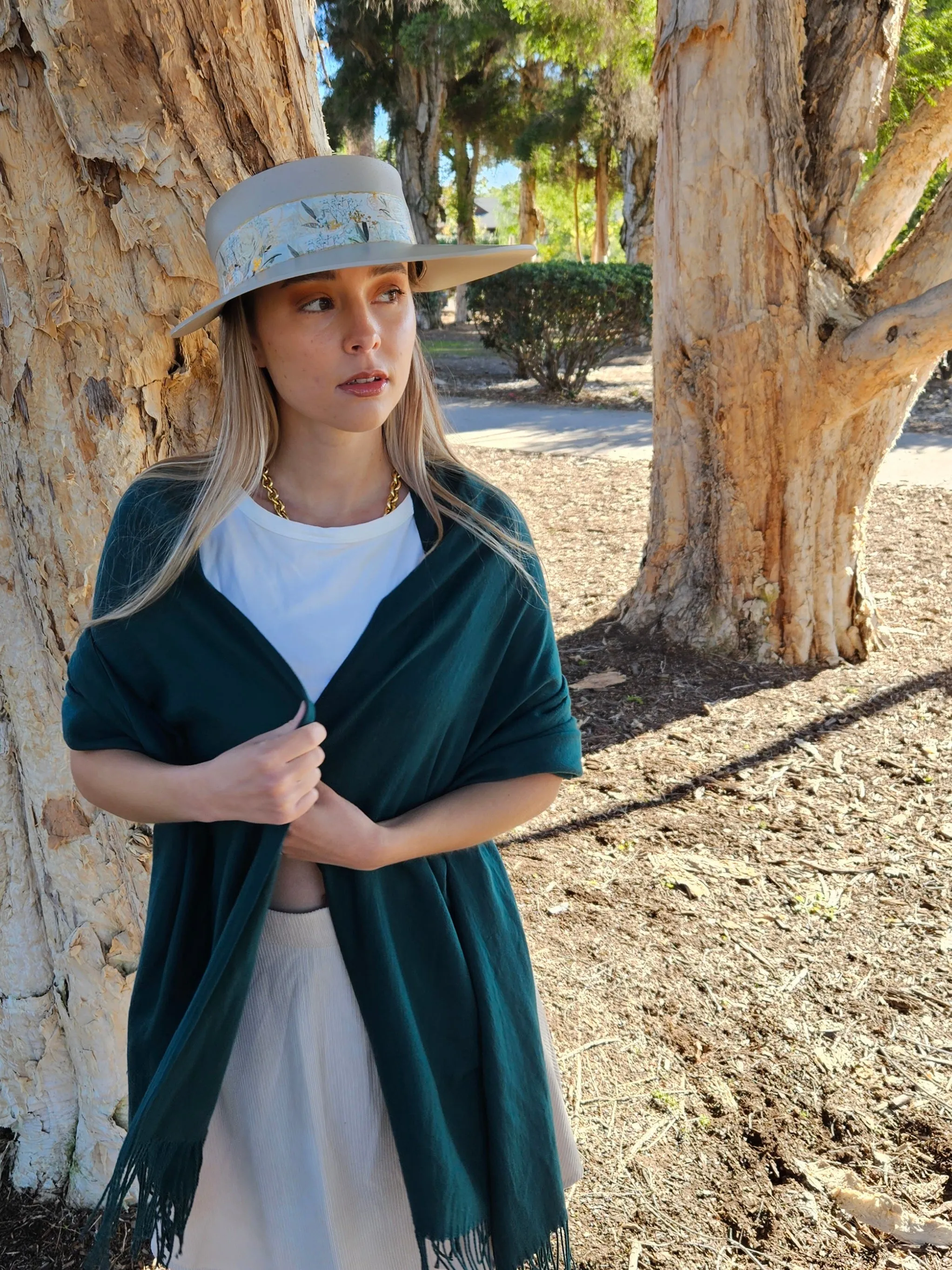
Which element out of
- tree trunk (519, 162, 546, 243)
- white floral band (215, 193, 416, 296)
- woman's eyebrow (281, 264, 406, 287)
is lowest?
woman's eyebrow (281, 264, 406, 287)

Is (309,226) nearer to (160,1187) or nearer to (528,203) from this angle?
(160,1187)

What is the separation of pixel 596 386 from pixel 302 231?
1431 cm

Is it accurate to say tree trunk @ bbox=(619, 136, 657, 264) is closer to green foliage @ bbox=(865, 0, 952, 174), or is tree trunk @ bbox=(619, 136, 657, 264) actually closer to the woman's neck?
green foliage @ bbox=(865, 0, 952, 174)

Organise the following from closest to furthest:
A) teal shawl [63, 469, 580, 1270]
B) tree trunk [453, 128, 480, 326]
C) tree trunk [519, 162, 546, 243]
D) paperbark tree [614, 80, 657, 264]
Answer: teal shawl [63, 469, 580, 1270], paperbark tree [614, 80, 657, 264], tree trunk [453, 128, 480, 326], tree trunk [519, 162, 546, 243]

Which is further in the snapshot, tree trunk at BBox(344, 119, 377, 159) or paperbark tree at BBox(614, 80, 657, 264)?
tree trunk at BBox(344, 119, 377, 159)

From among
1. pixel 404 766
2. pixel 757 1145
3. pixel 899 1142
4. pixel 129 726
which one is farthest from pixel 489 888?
pixel 899 1142

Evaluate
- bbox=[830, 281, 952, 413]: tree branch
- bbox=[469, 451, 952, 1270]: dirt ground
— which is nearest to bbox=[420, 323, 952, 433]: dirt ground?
bbox=[830, 281, 952, 413]: tree branch

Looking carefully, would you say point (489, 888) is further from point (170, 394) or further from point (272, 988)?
point (170, 394)

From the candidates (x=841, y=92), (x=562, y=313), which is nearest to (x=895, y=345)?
(x=841, y=92)

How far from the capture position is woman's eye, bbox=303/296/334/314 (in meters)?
1.49

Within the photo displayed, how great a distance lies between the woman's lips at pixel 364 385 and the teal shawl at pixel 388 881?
22 centimetres

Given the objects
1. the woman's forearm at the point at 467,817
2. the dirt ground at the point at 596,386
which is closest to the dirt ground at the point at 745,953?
the woman's forearm at the point at 467,817

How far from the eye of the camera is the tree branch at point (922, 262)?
15.6 ft

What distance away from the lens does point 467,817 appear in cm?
150
